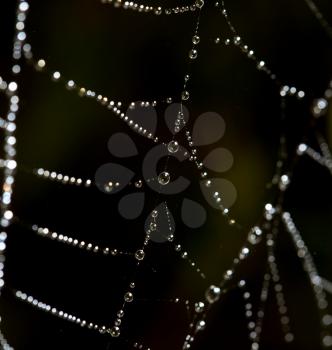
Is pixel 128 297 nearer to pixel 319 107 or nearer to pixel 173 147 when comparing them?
pixel 173 147

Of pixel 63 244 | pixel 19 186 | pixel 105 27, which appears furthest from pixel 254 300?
pixel 105 27

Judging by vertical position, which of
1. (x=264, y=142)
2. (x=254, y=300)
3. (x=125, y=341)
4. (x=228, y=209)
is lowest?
(x=125, y=341)

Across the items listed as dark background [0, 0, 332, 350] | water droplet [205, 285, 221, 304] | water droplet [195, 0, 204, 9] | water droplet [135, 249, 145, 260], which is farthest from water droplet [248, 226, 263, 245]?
water droplet [195, 0, 204, 9]

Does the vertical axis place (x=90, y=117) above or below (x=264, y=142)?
below

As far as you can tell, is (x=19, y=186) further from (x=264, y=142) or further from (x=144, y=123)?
(x=264, y=142)

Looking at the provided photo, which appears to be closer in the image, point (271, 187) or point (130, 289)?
point (130, 289)

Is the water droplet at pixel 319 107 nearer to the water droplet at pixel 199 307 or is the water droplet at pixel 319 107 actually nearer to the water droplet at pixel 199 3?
the water droplet at pixel 199 3

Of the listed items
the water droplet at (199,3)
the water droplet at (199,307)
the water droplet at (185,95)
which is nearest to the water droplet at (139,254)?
the water droplet at (199,307)

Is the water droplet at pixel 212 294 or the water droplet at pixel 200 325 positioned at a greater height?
the water droplet at pixel 212 294
